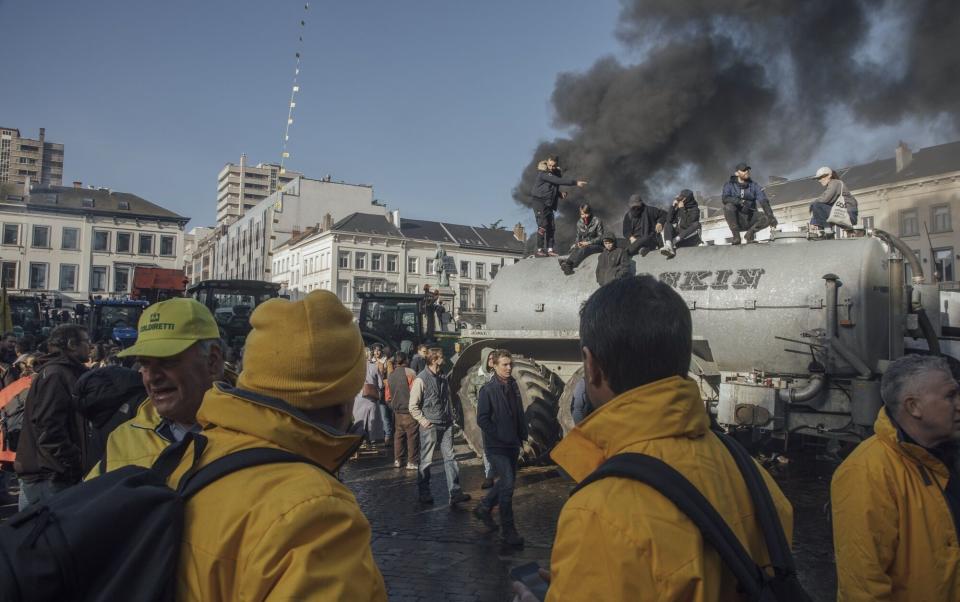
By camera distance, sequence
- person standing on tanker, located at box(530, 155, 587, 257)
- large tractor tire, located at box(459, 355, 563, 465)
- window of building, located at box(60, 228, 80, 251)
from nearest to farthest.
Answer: large tractor tire, located at box(459, 355, 563, 465)
person standing on tanker, located at box(530, 155, 587, 257)
window of building, located at box(60, 228, 80, 251)

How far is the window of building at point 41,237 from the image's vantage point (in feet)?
186

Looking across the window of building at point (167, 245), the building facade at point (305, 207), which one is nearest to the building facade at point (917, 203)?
the building facade at point (305, 207)

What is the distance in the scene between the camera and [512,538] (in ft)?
22.1

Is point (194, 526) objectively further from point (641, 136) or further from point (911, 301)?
point (641, 136)

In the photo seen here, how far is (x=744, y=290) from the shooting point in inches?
347

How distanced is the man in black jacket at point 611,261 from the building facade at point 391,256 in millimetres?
41045

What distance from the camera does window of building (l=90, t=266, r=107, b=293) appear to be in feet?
195

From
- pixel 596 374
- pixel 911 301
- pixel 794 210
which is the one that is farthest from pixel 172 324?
pixel 794 210

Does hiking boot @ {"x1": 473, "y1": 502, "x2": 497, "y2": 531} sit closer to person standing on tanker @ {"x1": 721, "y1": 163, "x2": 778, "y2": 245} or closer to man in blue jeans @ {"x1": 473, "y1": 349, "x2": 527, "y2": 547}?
man in blue jeans @ {"x1": 473, "y1": 349, "x2": 527, "y2": 547}

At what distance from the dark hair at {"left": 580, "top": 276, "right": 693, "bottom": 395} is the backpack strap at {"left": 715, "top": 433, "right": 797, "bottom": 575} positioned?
0.30 meters

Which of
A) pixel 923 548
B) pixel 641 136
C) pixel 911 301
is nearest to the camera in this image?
pixel 923 548

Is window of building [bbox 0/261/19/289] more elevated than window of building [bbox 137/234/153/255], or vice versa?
window of building [bbox 137/234/153/255]

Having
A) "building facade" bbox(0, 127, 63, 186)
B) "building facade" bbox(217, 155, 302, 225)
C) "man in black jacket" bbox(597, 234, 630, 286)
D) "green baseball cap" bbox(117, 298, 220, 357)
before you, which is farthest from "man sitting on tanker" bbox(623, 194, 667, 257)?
"building facade" bbox(217, 155, 302, 225)

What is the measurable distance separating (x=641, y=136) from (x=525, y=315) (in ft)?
15.7
